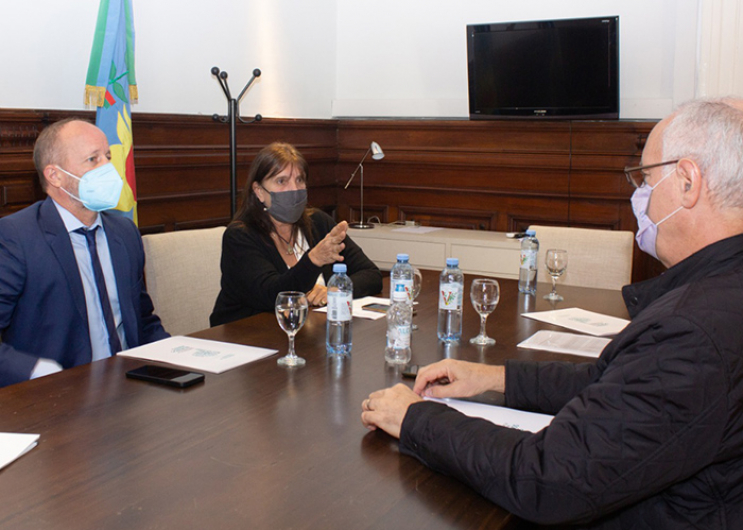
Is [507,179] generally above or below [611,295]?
above

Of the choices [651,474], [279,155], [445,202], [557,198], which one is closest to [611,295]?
[279,155]

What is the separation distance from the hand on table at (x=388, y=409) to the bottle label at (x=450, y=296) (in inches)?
29.1

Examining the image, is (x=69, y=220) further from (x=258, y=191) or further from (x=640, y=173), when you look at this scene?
(x=640, y=173)

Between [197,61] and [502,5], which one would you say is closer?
[197,61]

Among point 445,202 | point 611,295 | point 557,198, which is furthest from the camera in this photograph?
point 445,202

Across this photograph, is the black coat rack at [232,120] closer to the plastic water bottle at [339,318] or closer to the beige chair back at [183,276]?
the beige chair back at [183,276]

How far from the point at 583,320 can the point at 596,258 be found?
1113mm

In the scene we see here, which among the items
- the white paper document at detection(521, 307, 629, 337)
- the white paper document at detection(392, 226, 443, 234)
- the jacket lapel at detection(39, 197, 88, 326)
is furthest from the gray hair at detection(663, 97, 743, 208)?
the white paper document at detection(392, 226, 443, 234)

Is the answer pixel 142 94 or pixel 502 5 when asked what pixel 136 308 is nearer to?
pixel 142 94

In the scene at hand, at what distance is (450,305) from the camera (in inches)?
89.5

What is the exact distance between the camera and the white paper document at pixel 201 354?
6.46ft

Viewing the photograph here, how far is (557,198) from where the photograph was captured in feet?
17.4

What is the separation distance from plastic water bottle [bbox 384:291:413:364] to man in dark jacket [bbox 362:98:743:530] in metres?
0.49

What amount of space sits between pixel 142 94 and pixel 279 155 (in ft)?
5.29
